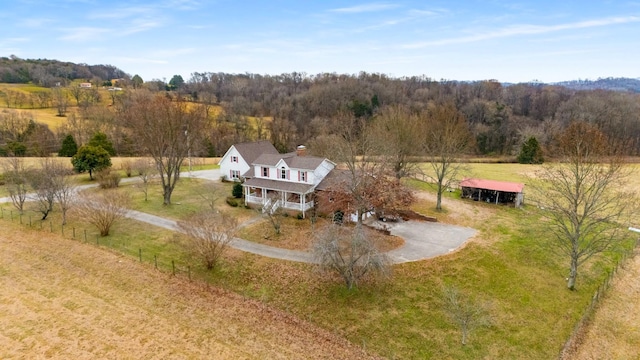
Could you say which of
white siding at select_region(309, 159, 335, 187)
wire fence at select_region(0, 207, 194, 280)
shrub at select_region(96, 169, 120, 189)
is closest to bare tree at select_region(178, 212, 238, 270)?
wire fence at select_region(0, 207, 194, 280)

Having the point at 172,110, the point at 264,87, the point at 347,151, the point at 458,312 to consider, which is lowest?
the point at 458,312

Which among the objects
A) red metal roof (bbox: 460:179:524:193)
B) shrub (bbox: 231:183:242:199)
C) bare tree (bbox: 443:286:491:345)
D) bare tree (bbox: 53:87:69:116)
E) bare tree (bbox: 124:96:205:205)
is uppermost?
bare tree (bbox: 53:87:69:116)

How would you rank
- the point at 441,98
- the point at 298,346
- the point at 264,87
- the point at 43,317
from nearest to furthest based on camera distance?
the point at 298,346, the point at 43,317, the point at 441,98, the point at 264,87

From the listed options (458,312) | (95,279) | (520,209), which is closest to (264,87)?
(520,209)

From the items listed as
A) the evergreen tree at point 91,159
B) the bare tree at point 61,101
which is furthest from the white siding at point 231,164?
the bare tree at point 61,101

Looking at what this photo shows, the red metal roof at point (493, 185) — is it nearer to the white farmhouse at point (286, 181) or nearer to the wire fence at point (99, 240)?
the white farmhouse at point (286, 181)

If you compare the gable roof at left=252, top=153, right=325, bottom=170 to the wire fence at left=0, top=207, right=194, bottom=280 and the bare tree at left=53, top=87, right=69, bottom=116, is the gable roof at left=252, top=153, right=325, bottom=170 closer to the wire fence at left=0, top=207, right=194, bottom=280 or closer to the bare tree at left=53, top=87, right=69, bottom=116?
the wire fence at left=0, top=207, right=194, bottom=280

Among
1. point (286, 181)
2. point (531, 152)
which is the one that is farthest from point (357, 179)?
point (531, 152)

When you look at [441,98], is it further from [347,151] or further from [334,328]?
[334,328]
